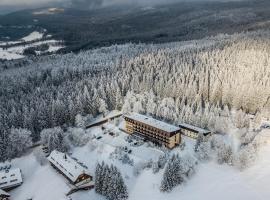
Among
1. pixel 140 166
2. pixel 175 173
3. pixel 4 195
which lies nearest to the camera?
pixel 4 195

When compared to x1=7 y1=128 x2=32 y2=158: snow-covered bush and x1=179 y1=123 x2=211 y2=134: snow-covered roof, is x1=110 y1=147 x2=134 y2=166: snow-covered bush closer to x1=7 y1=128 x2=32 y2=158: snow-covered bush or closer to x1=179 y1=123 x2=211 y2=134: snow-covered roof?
x1=179 y1=123 x2=211 y2=134: snow-covered roof

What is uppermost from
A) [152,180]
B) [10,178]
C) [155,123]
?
[155,123]

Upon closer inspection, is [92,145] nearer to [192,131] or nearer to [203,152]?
[192,131]

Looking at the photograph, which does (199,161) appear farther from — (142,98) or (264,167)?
(142,98)

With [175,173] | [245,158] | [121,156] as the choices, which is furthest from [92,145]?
[245,158]

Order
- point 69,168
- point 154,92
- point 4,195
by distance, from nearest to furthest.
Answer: point 4,195
point 69,168
point 154,92

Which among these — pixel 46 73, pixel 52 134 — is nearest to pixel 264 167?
pixel 52 134

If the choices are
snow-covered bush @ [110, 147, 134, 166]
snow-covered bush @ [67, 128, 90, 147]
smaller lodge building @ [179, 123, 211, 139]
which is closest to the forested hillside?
smaller lodge building @ [179, 123, 211, 139]
